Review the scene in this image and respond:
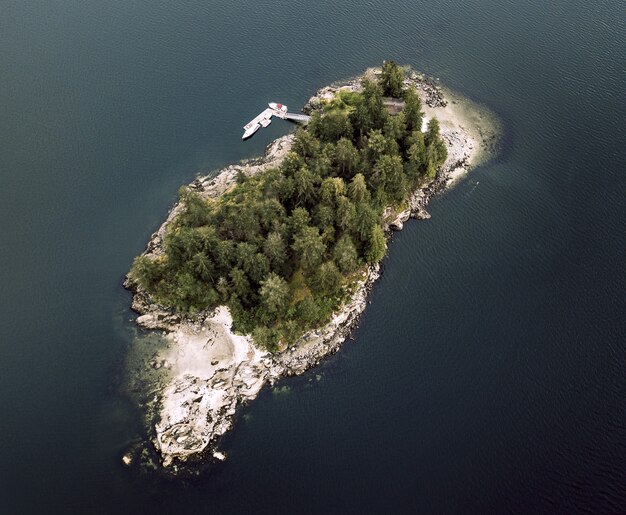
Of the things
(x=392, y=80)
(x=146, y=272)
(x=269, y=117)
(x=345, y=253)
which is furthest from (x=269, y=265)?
A: (x=392, y=80)

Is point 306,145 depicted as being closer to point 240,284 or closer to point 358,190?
point 358,190

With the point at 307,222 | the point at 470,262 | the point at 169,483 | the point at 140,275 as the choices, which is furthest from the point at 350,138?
the point at 169,483

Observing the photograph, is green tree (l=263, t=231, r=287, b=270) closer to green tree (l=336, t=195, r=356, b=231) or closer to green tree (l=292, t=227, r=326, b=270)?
green tree (l=292, t=227, r=326, b=270)

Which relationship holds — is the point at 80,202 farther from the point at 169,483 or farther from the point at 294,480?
the point at 294,480

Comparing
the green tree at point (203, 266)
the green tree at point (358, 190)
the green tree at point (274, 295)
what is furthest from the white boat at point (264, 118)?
the green tree at point (274, 295)

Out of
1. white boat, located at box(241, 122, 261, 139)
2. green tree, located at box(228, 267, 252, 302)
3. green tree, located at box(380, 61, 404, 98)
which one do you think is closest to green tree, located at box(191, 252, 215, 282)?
green tree, located at box(228, 267, 252, 302)

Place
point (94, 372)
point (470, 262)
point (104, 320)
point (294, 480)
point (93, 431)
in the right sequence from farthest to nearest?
point (470, 262) < point (104, 320) < point (94, 372) < point (93, 431) < point (294, 480)
